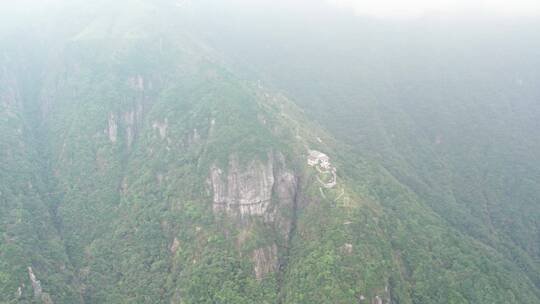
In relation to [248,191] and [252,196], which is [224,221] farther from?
[248,191]

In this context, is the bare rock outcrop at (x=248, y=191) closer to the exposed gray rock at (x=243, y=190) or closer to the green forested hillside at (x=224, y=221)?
the exposed gray rock at (x=243, y=190)

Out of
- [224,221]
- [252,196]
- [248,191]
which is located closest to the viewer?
[224,221]

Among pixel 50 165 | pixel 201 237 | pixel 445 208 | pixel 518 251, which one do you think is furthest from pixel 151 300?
pixel 518 251

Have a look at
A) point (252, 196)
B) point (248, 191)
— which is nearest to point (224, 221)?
point (252, 196)

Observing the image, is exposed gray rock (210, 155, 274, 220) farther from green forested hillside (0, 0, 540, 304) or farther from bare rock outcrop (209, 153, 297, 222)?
green forested hillside (0, 0, 540, 304)

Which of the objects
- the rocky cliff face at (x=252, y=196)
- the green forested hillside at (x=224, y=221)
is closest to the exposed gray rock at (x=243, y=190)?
the rocky cliff face at (x=252, y=196)

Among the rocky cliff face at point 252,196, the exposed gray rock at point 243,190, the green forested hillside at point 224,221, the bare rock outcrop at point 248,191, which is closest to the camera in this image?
the green forested hillside at point 224,221

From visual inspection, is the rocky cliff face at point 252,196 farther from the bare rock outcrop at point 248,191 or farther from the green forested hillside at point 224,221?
the green forested hillside at point 224,221

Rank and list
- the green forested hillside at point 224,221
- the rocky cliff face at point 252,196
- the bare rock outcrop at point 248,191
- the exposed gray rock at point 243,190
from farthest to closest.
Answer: the bare rock outcrop at point 248,191 < the exposed gray rock at point 243,190 < the rocky cliff face at point 252,196 < the green forested hillside at point 224,221

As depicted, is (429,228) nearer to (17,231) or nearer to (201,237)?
(201,237)

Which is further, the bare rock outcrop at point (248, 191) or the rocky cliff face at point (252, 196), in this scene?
the bare rock outcrop at point (248, 191)

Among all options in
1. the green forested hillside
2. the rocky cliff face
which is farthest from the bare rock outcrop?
the green forested hillside
